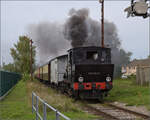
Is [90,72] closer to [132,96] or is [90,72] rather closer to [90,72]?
[90,72]

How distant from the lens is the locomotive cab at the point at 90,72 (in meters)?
14.6

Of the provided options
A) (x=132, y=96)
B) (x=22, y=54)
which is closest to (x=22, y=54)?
(x=22, y=54)

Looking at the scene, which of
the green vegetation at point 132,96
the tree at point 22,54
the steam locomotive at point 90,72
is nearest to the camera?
the green vegetation at point 132,96

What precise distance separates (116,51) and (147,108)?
48132mm

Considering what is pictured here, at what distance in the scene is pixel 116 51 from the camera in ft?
196

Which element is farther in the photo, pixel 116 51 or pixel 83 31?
pixel 116 51

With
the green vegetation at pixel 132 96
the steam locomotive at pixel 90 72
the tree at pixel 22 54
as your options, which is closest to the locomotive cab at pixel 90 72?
the steam locomotive at pixel 90 72

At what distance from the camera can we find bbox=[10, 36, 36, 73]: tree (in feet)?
183

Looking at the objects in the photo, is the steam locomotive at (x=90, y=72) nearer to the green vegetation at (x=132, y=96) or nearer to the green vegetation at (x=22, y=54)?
the green vegetation at (x=132, y=96)

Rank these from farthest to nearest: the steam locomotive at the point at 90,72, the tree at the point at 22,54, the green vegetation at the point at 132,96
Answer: the tree at the point at 22,54 < the steam locomotive at the point at 90,72 < the green vegetation at the point at 132,96

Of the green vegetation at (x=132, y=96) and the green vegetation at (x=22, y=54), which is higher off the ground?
the green vegetation at (x=22, y=54)

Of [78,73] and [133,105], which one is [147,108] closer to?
[133,105]

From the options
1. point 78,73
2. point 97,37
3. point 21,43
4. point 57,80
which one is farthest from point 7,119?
point 21,43

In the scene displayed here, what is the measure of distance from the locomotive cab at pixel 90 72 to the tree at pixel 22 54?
41075mm
